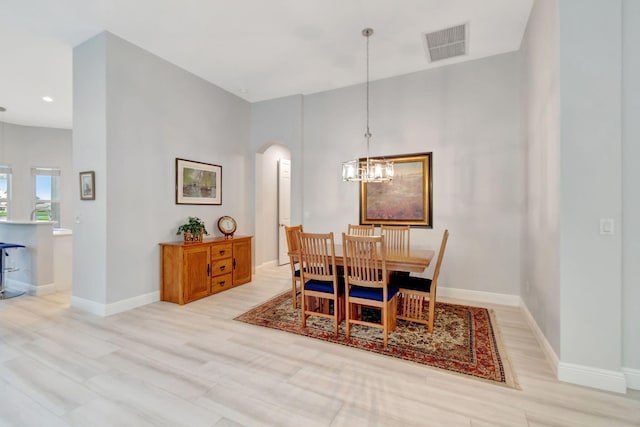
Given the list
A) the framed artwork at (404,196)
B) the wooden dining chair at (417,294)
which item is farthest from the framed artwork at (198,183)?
the wooden dining chair at (417,294)

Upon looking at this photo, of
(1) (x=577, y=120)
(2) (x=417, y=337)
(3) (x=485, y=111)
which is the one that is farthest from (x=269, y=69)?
(2) (x=417, y=337)

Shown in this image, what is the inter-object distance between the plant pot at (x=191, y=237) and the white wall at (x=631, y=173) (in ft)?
14.3

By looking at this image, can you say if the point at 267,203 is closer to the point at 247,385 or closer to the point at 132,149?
the point at 132,149

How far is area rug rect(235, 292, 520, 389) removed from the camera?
7.48 feet

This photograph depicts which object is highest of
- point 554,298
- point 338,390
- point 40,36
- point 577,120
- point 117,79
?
point 40,36

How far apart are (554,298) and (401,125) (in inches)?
117

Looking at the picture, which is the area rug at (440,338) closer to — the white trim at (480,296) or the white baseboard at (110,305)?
the white trim at (480,296)

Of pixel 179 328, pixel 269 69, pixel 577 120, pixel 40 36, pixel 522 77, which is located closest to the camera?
pixel 577 120

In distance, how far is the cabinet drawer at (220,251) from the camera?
13.7 feet

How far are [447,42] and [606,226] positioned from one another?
2726mm

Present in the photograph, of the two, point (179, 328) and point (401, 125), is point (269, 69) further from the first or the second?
point (179, 328)

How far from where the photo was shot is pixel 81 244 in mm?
3545

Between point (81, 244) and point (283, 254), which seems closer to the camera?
point (81, 244)

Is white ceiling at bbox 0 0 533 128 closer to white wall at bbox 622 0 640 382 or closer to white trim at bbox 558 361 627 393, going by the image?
white wall at bbox 622 0 640 382
